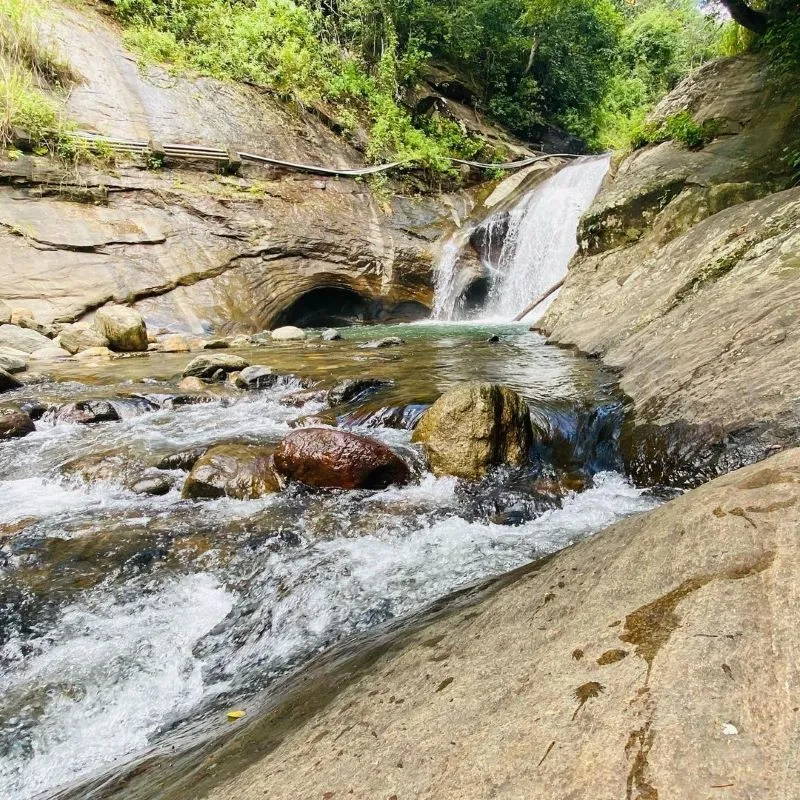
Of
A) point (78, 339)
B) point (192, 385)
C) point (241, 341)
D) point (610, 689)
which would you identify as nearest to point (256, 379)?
point (192, 385)

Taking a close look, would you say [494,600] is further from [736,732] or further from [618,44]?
[618,44]

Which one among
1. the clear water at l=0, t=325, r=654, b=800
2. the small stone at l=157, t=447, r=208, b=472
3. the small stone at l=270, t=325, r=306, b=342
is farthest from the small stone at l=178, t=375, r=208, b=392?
the small stone at l=270, t=325, r=306, b=342

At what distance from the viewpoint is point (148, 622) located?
8.46 ft

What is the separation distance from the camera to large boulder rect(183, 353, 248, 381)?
7.61 metres

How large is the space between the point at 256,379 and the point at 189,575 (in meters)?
4.41

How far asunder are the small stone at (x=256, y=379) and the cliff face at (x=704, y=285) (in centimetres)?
455

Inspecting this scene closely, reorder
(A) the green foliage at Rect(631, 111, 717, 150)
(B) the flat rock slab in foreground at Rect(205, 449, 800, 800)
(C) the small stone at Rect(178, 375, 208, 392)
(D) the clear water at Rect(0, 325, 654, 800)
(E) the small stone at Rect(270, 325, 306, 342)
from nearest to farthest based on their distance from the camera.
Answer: (B) the flat rock slab in foreground at Rect(205, 449, 800, 800) < (D) the clear water at Rect(0, 325, 654, 800) < (C) the small stone at Rect(178, 375, 208, 392) < (A) the green foliage at Rect(631, 111, 717, 150) < (E) the small stone at Rect(270, 325, 306, 342)

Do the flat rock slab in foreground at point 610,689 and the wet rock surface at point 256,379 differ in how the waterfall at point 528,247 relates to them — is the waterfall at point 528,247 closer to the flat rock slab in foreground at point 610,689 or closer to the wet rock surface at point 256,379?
the wet rock surface at point 256,379

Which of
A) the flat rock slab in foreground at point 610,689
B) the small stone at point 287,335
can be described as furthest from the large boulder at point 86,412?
the small stone at point 287,335

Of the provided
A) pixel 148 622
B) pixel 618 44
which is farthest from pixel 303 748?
pixel 618 44

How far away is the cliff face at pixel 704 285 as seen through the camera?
351 cm

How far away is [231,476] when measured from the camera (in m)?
4.05

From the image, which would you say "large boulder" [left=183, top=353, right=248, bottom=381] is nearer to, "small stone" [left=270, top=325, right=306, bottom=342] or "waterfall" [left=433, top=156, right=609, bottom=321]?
"small stone" [left=270, top=325, right=306, bottom=342]

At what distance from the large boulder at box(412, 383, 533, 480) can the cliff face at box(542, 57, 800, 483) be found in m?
0.93
